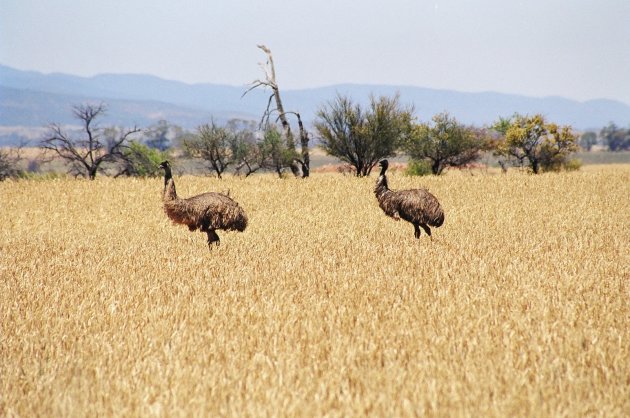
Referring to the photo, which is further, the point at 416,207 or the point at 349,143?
the point at 349,143

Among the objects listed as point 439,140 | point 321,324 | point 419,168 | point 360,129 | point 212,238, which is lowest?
point 419,168

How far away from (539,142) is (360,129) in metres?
16.2

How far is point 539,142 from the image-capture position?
43.7 metres

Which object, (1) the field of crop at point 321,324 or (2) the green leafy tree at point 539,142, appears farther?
(2) the green leafy tree at point 539,142

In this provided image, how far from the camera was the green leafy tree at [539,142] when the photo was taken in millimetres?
42219

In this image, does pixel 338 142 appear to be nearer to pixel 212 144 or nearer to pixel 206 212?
pixel 212 144

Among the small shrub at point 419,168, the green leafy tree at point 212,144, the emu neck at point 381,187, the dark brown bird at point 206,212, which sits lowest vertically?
the small shrub at point 419,168

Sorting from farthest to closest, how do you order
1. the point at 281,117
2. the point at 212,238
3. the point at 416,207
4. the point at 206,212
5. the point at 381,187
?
the point at 281,117, the point at 381,187, the point at 416,207, the point at 212,238, the point at 206,212

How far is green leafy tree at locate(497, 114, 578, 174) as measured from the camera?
42219mm

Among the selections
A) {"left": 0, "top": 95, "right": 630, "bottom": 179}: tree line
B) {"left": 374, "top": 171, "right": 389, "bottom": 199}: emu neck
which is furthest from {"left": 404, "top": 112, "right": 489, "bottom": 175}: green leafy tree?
{"left": 374, "top": 171, "right": 389, "bottom": 199}: emu neck

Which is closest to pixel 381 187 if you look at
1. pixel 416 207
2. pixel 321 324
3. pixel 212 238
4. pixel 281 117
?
pixel 416 207

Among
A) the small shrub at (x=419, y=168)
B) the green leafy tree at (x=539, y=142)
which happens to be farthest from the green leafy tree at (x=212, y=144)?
the green leafy tree at (x=539, y=142)

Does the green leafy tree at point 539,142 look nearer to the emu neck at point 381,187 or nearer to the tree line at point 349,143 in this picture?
the tree line at point 349,143

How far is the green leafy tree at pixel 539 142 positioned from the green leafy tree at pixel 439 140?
9.17 ft
